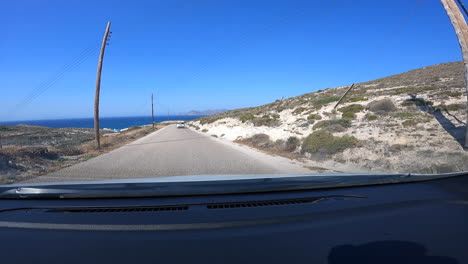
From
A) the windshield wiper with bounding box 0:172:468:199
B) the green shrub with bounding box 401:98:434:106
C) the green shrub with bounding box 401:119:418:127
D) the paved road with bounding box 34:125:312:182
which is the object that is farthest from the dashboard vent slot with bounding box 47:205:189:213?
the green shrub with bounding box 401:98:434:106

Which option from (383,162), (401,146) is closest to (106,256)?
(383,162)

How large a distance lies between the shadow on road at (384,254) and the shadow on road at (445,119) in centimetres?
1007

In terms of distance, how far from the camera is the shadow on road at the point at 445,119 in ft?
37.2

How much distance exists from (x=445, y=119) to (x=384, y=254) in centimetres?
1461

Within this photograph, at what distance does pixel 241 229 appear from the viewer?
2639mm

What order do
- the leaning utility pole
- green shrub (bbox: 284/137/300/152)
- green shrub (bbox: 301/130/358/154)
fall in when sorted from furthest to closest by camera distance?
green shrub (bbox: 284/137/300/152), green shrub (bbox: 301/130/358/154), the leaning utility pole

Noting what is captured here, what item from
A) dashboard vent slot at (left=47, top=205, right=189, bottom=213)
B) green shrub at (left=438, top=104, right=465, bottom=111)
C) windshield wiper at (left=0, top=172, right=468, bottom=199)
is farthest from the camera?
green shrub at (left=438, top=104, right=465, bottom=111)

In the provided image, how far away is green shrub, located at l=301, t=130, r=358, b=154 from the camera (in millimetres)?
11828

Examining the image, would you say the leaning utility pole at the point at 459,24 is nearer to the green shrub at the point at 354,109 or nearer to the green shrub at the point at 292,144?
the green shrub at the point at 292,144

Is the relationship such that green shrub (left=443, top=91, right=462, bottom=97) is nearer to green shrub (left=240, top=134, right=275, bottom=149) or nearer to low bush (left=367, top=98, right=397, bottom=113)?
low bush (left=367, top=98, right=397, bottom=113)

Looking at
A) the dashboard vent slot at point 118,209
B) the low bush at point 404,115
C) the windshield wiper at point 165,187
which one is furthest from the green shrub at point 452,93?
the dashboard vent slot at point 118,209

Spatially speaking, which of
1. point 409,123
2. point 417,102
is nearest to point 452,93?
point 417,102

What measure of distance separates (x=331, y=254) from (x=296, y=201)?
1.06 meters

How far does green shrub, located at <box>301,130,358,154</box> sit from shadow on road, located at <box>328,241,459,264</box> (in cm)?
968
